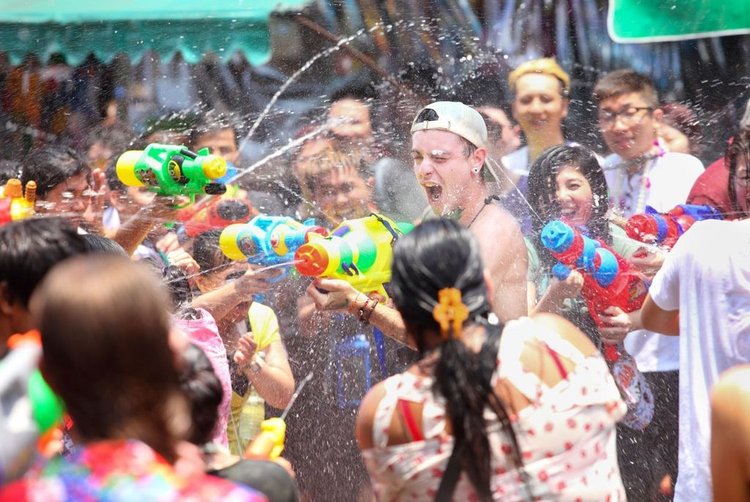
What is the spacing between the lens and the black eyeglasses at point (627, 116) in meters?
4.46

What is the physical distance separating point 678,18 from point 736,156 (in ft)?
8.32

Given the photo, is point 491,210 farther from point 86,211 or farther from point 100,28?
point 100,28

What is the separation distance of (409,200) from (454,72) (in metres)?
1.49

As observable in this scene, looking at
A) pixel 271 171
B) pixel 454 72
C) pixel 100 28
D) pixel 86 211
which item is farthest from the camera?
pixel 100 28

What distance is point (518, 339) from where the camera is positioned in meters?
1.94

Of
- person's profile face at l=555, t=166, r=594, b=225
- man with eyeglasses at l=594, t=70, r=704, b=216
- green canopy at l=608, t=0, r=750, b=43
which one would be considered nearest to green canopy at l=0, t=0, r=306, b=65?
green canopy at l=608, t=0, r=750, b=43

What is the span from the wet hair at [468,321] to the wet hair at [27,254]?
0.78 metres

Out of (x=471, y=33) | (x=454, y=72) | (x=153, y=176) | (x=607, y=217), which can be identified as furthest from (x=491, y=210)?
(x=471, y=33)

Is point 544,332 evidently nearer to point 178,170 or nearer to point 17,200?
point 178,170

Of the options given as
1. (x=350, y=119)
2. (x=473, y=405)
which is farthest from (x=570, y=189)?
(x=473, y=405)

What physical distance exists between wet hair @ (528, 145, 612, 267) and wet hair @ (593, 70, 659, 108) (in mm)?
754

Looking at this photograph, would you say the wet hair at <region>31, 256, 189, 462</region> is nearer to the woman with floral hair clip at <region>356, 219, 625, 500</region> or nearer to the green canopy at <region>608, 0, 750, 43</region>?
the woman with floral hair clip at <region>356, 219, 625, 500</region>

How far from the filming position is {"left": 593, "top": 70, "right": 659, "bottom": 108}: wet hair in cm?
460

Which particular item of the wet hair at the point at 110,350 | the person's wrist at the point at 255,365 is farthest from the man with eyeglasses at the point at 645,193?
the wet hair at the point at 110,350
